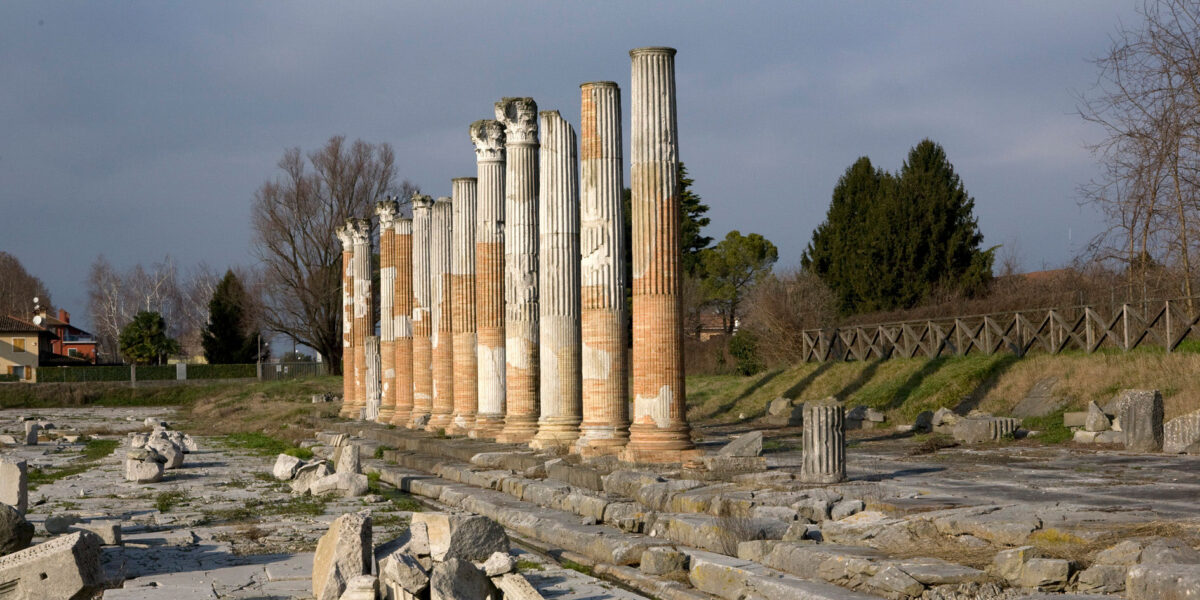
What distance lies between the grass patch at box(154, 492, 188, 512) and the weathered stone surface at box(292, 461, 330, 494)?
5.12 feet

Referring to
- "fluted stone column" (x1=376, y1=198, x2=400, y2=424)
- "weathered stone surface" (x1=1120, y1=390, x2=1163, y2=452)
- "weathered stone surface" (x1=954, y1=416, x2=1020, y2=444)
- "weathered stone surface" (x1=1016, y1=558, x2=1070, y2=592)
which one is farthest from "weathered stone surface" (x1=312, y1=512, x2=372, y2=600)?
"fluted stone column" (x1=376, y1=198, x2=400, y2=424)

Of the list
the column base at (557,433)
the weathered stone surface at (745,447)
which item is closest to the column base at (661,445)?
the weathered stone surface at (745,447)

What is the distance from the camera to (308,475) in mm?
18125

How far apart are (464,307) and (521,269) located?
380 centimetres

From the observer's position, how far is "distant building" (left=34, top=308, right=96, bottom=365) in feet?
333

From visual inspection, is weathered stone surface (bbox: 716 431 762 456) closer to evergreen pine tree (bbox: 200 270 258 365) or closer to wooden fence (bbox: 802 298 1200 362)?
wooden fence (bbox: 802 298 1200 362)

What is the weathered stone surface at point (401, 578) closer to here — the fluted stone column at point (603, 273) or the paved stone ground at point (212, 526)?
the paved stone ground at point (212, 526)

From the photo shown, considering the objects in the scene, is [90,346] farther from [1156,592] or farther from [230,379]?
[1156,592]

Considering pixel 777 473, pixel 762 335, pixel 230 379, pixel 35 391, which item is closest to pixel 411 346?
pixel 762 335

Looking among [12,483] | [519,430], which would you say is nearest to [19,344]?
[519,430]

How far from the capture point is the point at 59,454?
2673 centimetres

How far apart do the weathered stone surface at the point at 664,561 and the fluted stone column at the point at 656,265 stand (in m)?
5.23

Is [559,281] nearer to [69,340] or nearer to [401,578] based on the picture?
[401,578]

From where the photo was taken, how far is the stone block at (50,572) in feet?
29.6
